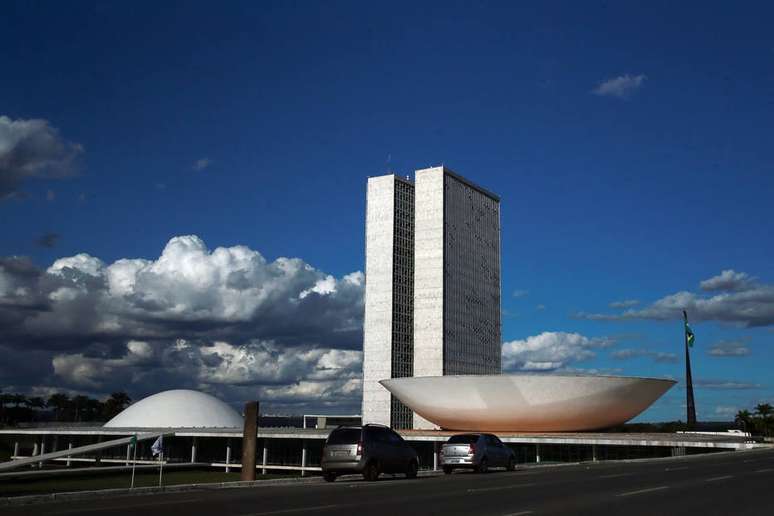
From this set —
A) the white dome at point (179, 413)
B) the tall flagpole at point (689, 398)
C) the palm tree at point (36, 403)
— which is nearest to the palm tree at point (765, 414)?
the tall flagpole at point (689, 398)

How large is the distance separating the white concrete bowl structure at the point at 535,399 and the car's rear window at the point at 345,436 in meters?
41.0

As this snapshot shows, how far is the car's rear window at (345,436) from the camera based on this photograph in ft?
80.4

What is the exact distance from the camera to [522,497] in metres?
18.1

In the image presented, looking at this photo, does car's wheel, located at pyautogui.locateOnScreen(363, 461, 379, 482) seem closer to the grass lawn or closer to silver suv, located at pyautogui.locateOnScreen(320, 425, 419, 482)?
silver suv, located at pyautogui.locateOnScreen(320, 425, 419, 482)

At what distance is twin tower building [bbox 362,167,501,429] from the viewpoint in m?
110

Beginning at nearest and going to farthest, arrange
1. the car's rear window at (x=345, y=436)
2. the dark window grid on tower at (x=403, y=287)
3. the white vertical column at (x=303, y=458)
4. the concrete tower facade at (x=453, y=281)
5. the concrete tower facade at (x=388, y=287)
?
the car's rear window at (x=345, y=436)
the white vertical column at (x=303, y=458)
the concrete tower facade at (x=388, y=287)
the concrete tower facade at (x=453, y=281)
the dark window grid on tower at (x=403, y=287)

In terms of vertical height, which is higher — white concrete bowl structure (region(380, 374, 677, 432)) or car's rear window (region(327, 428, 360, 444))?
white concrete bowl structure (region(380, 374, 677, 432))

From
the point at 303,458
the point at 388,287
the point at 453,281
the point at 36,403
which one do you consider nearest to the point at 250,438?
the point at 303,458

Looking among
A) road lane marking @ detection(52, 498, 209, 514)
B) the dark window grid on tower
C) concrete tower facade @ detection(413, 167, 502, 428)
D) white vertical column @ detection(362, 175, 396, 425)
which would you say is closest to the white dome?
white vertical column @ detection(362, 175, 396, 425)

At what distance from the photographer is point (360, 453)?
Answer: 24.2 metres

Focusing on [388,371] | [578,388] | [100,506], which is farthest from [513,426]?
[100,506]

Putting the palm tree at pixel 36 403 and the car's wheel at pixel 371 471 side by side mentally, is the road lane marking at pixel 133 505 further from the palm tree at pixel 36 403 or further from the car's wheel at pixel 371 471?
the palm tree at pixel 36 403

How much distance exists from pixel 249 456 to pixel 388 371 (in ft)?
279

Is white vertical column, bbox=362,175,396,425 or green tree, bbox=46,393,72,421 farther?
green tree, bbox=46,393,72,421
